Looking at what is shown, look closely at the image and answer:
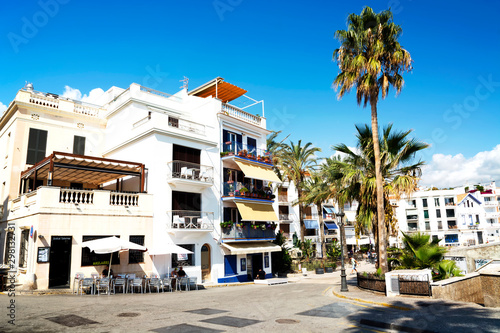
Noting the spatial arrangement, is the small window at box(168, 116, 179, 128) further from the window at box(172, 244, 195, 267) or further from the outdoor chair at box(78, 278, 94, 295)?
the outdoor chair at box(78, 278, 94, 295)

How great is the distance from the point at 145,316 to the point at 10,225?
54.8 feet

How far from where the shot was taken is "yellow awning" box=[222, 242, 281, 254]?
2758cm

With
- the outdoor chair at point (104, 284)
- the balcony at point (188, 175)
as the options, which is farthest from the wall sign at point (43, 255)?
the balcony at point (188, 175)

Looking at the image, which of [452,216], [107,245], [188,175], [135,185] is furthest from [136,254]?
[452,216]

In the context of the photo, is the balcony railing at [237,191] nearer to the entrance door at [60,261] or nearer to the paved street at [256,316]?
the entrance door at [60,261]

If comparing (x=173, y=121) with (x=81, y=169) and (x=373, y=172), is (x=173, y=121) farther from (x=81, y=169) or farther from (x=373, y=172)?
(x=373, y=172)

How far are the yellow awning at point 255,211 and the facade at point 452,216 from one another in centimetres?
5564

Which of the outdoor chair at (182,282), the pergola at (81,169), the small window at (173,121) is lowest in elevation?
the outdoor chair at (182,282)

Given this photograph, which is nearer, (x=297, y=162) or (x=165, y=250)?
(x=165, y=250)

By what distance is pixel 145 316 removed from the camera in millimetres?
11789

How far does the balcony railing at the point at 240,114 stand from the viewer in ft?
103

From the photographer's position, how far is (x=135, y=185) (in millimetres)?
25453

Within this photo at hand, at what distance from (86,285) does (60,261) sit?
2950 millimetres

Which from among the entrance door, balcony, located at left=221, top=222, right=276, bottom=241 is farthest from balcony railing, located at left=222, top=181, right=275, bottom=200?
the entrance door
